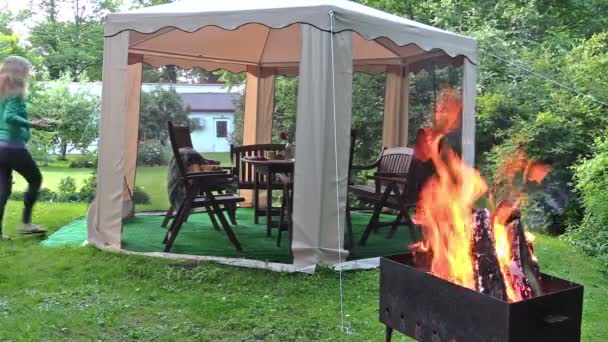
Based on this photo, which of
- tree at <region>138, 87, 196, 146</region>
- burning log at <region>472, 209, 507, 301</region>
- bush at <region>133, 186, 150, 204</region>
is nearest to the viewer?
burning log at <region>472, 209, 507, 301</region>

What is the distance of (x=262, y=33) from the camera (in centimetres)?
670

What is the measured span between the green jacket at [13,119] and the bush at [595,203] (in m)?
5.09

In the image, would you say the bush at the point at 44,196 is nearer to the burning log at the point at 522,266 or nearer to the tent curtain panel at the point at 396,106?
the tent curtain panel at the point at 396,106

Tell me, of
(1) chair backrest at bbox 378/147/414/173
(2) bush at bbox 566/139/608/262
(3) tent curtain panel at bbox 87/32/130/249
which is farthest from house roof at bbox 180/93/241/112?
(2) bush at bbox 566/139/608/262

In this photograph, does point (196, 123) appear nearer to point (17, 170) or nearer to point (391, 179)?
point (17, 170)

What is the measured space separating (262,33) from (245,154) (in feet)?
4.97

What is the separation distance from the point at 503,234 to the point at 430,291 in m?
0.38

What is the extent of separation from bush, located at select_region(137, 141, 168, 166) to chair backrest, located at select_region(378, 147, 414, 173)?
2676mm

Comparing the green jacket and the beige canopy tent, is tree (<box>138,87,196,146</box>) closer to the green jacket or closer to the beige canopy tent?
the beige canopy tent

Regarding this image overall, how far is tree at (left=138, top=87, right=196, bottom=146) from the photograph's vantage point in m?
6.81

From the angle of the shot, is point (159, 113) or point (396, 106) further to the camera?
point (159, 113)

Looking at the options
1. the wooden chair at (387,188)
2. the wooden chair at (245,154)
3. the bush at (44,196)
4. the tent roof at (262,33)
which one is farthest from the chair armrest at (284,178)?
the bush at (44,196)

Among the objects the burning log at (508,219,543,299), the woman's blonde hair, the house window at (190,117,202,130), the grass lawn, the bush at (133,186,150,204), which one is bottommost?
the grass lawn

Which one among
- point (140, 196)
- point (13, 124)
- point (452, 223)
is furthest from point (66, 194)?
point (452, 223)
